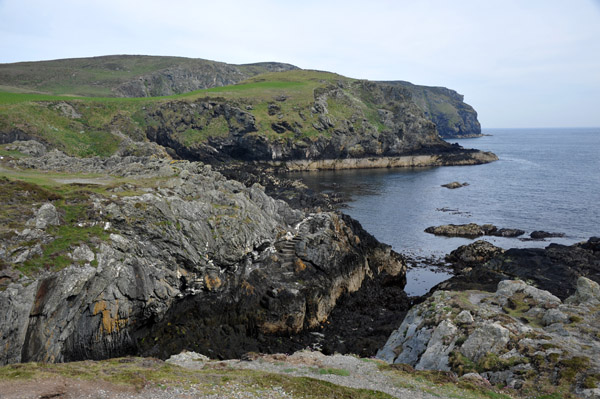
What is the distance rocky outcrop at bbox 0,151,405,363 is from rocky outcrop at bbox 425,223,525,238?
25.3 m

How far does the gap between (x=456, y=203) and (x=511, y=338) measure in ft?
232

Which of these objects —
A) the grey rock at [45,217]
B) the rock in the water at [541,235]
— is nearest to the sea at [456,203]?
the rock in the water at [541,235]

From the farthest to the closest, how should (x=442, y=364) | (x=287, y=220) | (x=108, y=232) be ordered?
1. (x=287, y=220)
2. (x=108, y=232)
3. (x=442, y=364)

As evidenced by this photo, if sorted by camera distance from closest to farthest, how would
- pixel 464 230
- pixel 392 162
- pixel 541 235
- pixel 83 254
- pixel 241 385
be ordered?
pixel 241 385
pixel 83 254
pixel 541 235
pixel 464 230
pixel 392 162

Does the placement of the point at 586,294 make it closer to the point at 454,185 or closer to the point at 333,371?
the point at 333,371

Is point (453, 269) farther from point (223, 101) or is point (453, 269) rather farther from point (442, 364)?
point (223, 101)

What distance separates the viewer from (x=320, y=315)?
111ft

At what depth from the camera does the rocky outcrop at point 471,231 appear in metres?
64.1

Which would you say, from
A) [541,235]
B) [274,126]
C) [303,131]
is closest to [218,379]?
[541,235]

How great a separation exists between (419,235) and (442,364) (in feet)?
148

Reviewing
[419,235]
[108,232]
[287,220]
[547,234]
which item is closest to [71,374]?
[108,232]

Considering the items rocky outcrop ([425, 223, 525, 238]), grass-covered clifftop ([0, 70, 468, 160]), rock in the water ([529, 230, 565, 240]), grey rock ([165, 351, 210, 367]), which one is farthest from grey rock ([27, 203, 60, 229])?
rock in the water ([529, 230, 565, 240])

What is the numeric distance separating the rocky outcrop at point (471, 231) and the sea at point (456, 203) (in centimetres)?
176

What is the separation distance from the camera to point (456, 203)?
289ft
